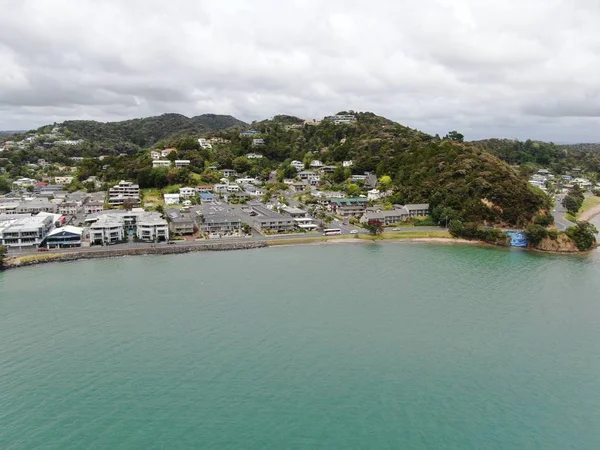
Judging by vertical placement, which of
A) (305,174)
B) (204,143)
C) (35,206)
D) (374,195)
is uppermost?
(204,143)

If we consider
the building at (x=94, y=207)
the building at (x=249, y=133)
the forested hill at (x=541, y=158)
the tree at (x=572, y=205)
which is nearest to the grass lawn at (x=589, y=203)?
the tree at (x=572, y=205)

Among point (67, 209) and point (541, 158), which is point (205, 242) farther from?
point (541, 158)

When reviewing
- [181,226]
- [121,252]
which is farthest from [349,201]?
[121,252]

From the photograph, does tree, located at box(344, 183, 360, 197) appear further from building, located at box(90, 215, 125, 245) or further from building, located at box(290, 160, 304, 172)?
building, located at box(90, 215, 125, 245)

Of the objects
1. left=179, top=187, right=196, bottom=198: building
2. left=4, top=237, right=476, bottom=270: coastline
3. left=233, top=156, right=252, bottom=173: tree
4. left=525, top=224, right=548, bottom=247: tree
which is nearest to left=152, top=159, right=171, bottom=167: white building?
left=233, top=156, right=252, bottom=173: tree

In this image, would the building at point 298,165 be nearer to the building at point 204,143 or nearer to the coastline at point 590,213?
the building at point 204,143
